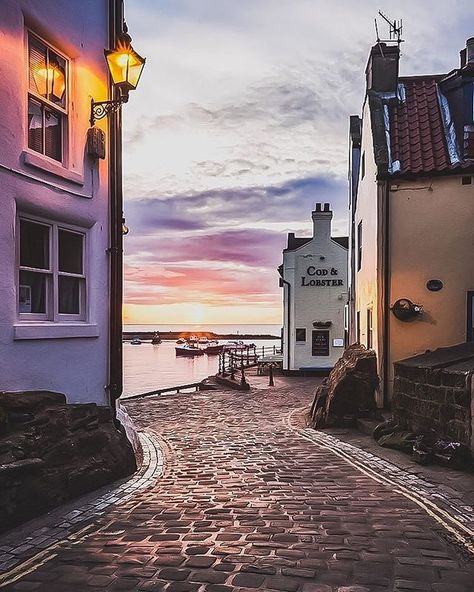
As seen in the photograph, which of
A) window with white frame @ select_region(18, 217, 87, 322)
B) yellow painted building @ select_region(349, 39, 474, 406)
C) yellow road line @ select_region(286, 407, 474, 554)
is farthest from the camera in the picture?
yellow painted building @ select_region(349, 39, 474, 406)

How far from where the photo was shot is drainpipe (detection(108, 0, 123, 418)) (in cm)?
988

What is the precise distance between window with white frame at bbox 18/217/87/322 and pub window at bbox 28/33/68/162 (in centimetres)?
117

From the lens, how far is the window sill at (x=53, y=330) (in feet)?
25.1

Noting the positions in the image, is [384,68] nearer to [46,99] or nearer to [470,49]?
[470,49]

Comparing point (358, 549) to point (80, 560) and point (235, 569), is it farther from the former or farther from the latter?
point (80, 560)

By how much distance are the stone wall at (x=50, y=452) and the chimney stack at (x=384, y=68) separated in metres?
12.0

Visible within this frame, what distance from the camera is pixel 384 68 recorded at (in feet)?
52.4

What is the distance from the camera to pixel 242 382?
25.4 metres

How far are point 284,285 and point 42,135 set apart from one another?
87.7 feet

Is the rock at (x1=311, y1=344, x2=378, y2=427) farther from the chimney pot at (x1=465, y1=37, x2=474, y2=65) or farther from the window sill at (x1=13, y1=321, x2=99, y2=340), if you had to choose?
the chimney pot at (x1=465, y1=37, x2=474, y2=65)

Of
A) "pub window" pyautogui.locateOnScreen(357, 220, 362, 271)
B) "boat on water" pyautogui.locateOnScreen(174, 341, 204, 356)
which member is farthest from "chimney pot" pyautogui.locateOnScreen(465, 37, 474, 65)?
"boat on water" pyautogui.locateOnScreen(174, 341, 204, 356)

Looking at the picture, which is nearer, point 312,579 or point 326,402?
point 312,579

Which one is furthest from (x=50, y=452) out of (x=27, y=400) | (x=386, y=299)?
(x=386, y=299)

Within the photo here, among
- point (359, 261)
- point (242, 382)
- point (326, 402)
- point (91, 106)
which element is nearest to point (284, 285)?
point (242, 382)
